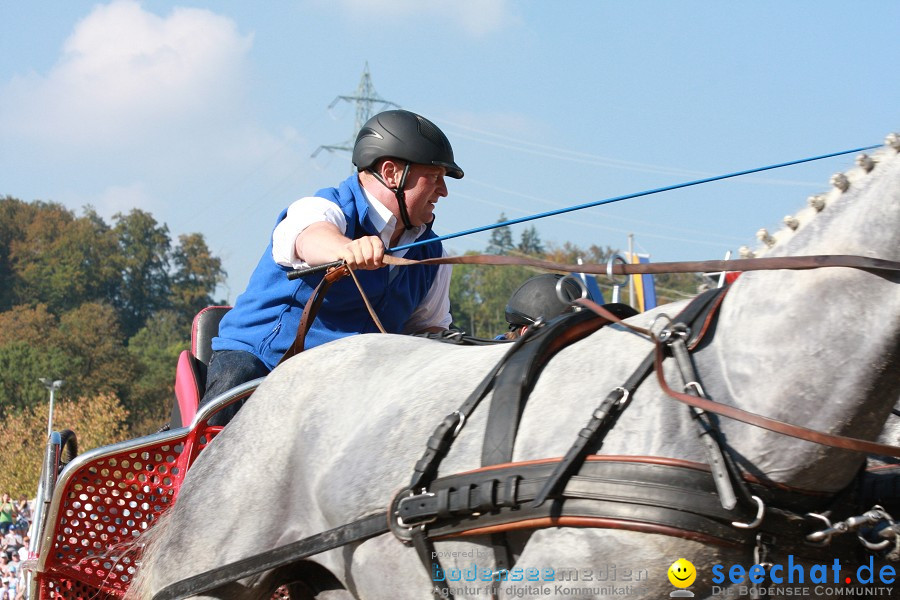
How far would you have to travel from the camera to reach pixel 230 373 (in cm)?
446

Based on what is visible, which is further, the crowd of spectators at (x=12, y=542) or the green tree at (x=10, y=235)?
the green tree at (x=10, y=235)

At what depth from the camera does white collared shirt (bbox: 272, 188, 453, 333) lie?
167 inches

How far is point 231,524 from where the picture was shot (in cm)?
360

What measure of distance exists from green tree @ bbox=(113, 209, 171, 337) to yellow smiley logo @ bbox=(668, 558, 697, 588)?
102m

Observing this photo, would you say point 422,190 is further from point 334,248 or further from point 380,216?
point 334,248

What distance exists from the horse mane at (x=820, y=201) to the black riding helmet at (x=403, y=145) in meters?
2.05

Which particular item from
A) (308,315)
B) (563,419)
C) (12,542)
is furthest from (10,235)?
(563,419)

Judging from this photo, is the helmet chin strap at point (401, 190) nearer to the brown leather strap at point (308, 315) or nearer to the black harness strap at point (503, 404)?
the brown leather strap at point (308, 315)

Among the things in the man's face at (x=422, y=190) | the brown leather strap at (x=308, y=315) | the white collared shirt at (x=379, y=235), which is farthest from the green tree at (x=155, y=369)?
the brown leather strap at (x=308, y=315)

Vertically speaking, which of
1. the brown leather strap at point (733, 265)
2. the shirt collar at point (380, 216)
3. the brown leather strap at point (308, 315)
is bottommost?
the brown leather strap at point (733, 265)

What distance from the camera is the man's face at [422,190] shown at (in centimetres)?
471

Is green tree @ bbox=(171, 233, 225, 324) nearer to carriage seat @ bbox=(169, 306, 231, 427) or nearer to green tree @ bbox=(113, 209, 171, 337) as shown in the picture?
green tree @ bbox=(113, 209, 171, 337)

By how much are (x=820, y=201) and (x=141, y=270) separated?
102 metres

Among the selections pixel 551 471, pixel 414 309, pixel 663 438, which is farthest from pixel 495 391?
pixel 414 309
